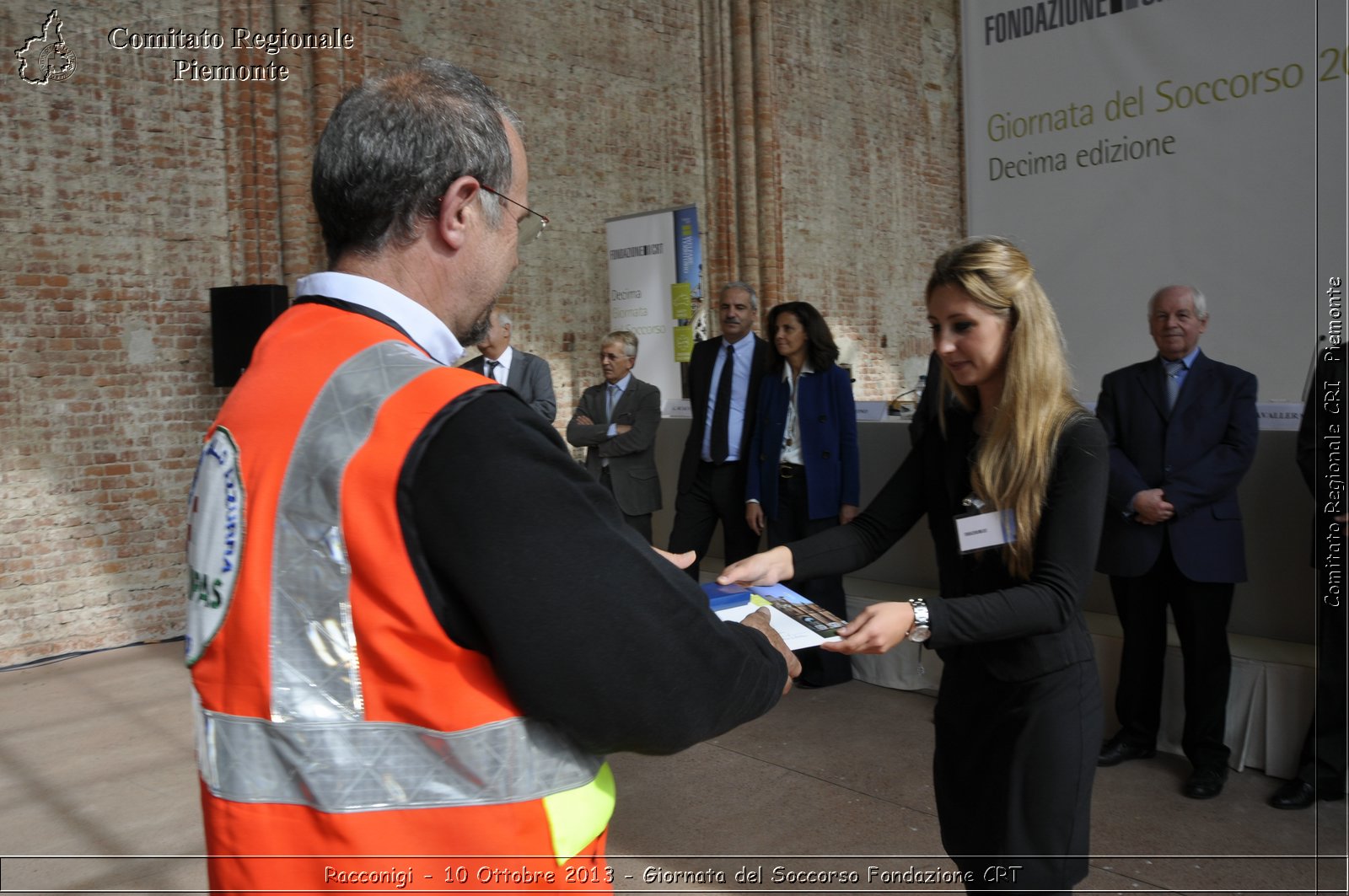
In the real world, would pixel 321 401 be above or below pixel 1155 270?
below

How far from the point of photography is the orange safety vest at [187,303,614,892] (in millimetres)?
861

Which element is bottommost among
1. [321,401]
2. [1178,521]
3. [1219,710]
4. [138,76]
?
[1219,710]

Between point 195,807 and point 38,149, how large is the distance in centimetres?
413

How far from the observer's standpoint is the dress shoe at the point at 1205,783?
3.50 metres

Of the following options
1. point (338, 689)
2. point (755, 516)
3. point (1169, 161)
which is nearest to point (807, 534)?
point (755, 516)

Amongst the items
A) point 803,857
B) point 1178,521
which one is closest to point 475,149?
point 803,857

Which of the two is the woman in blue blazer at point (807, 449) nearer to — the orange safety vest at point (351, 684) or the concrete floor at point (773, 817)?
the concrete floor at point (773, 817)

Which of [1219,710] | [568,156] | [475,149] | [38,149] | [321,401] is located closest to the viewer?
[321,401]

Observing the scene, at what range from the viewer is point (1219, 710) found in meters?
3.59

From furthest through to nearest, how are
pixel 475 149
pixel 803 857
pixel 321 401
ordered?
pixel 803 857 < pixel 475 149 < pixel 321 401

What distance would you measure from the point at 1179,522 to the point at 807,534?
176 cm

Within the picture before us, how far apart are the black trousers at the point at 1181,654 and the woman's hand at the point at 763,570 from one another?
91.4 inches

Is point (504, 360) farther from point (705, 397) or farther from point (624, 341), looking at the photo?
point (705, 397)

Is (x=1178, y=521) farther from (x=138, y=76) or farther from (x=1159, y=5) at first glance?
(x=138, y=76)
